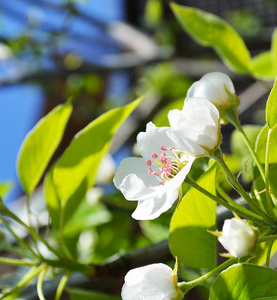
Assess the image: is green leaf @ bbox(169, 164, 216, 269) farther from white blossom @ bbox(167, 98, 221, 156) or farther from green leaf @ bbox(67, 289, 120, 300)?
green leaf @ bbox(67, 289, 120, 300)

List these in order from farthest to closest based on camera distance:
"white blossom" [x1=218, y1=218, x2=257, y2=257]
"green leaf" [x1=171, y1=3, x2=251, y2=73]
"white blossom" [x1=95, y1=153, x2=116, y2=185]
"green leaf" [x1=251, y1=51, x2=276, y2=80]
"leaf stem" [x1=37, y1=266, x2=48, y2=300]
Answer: "white blossom" [x1=95, y1=153, x2=116, y2=185], "green leaf" [x1=251, y1=51, x2=276, y2=80], "green leaf" [x1=171, y1=3, x2=251, y2=73], "leaf stem" [x1=37, y1=266, x2=48, y2=300], "white blossom" [x1=218, y1=218, x2=257, y2=257]

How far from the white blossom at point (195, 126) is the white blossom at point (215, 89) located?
48mm

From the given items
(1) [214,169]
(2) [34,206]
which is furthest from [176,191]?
(2) [34,206]

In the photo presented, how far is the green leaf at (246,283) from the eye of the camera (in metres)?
0.25

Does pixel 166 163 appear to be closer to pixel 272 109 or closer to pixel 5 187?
pixel 272 109

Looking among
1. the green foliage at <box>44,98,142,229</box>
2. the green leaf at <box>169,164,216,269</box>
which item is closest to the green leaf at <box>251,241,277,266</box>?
the green leaf at <box>169,164,216,269</box>

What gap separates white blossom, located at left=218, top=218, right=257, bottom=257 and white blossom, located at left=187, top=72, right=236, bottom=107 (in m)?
0.11

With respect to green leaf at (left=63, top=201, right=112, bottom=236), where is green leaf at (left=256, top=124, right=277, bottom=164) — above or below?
above

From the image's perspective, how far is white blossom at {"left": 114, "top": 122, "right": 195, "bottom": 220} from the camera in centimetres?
29

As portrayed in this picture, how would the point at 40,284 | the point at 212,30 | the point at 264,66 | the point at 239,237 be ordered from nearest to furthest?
1. the point at 239,237
2. the point at 40,284
3. the point at 212,30
4. the point at 264,66

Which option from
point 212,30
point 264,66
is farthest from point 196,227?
point 264,66

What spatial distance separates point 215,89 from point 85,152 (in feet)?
0.52

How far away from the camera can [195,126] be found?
0.28 m

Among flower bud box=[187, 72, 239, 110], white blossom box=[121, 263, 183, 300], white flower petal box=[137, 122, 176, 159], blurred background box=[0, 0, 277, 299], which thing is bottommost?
blurred background box=[0, 0, 277, 299]
